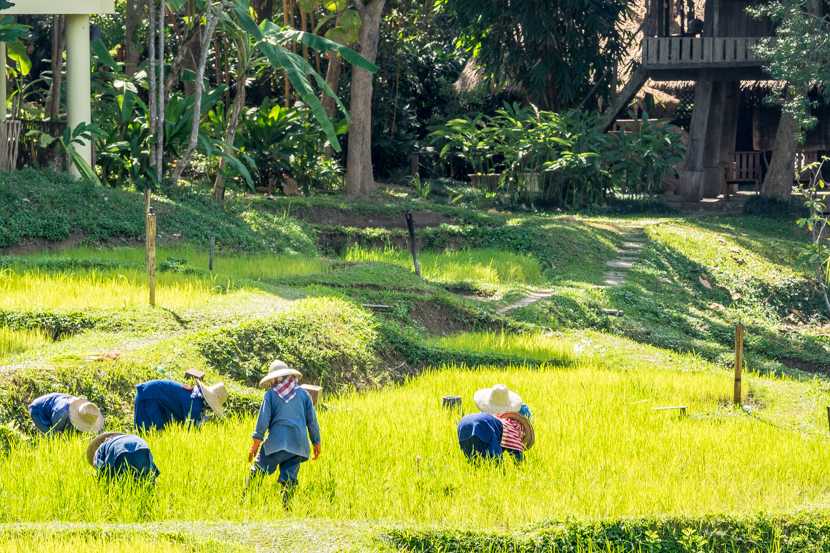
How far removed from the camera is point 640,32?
86.7 ft

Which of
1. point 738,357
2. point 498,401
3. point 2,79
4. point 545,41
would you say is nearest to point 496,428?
point 498,401

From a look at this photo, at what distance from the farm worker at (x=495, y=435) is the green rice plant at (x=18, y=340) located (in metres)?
3.77

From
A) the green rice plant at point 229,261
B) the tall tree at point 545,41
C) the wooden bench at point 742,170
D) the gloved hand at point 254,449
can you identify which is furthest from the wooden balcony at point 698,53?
the gloved hand at point 254,449

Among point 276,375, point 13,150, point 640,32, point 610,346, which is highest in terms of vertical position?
point 640,32

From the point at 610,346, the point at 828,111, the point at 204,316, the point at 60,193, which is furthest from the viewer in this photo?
the point at 828,111

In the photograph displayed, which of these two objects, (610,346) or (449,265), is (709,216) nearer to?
(449,265)

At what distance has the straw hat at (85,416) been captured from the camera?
636cm

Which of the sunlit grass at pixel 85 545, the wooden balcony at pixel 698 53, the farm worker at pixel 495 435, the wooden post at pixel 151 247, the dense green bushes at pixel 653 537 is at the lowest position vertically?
the dense green bushes at pixel 653 537

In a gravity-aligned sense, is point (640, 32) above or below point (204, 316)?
above

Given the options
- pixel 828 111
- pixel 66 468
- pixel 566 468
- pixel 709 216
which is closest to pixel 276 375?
pixel 66 468

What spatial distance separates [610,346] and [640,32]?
57.6 ft

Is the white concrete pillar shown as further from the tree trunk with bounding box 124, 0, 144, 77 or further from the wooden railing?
the wooden railing

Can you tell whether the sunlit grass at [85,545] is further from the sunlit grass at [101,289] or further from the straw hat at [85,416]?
the sunlit grass at [101,289]

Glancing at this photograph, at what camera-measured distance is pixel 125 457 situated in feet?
18.1
